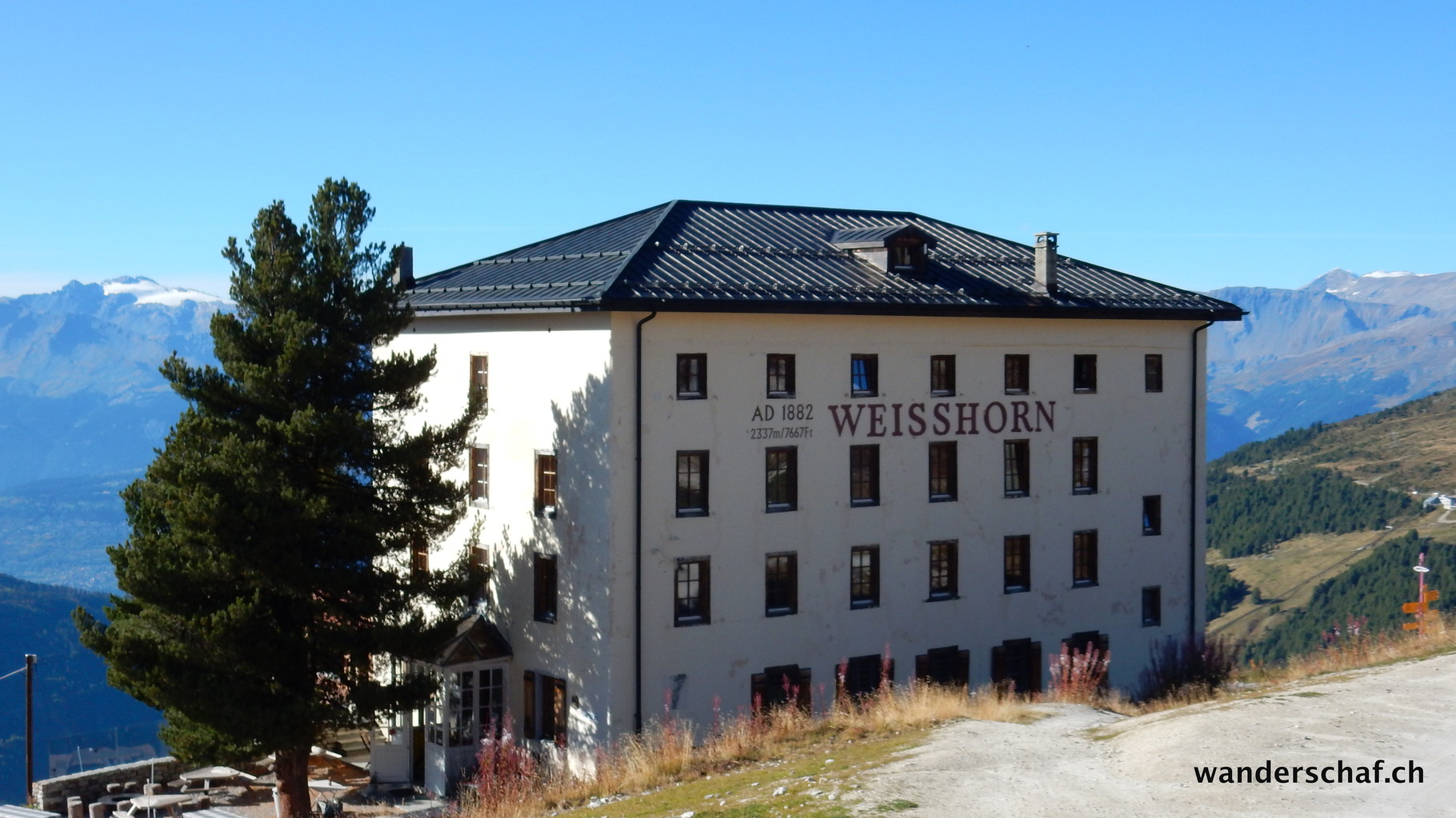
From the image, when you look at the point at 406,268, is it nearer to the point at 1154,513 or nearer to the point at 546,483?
the point at 546,483

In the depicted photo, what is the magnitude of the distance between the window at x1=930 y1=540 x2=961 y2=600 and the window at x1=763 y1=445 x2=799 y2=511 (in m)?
4.21

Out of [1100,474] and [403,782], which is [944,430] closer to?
[1100,474]

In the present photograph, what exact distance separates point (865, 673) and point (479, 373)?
11.7m

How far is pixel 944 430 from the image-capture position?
34094mm

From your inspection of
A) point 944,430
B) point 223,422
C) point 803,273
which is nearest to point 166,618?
point 223,422

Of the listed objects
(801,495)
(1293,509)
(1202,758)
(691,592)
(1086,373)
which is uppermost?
(1086,373)

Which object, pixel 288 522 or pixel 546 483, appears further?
pixel 546 483

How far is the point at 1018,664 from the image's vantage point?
3522cm

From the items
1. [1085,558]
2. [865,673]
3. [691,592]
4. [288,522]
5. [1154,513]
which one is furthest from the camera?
[1154,513]

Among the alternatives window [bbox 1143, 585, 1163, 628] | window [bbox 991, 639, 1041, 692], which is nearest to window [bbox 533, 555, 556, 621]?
window [bbox 991, 639, 1041, 692]

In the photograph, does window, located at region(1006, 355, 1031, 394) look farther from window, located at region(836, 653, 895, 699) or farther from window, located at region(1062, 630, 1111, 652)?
window, located at region(836, 653, 895, 699)

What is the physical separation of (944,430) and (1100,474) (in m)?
5.26

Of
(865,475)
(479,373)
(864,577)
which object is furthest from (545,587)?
(865,475)

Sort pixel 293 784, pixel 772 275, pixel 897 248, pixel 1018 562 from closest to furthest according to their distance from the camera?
pixel 293 784, pixel 772 275, pixel 897 248, pixel 1018 562
